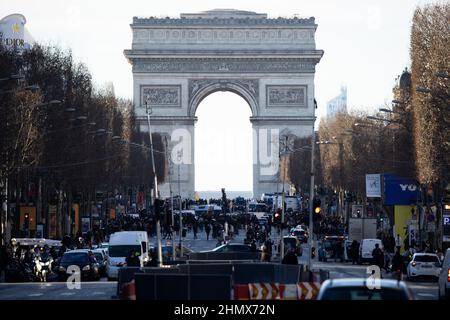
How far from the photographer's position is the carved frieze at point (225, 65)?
16012cm

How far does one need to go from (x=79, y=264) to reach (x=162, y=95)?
10558cm

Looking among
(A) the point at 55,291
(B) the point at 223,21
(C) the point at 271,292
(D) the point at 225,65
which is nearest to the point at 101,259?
(A) the point at 55,291

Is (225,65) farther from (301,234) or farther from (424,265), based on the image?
(424,265)

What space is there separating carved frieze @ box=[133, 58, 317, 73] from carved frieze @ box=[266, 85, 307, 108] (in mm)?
1873

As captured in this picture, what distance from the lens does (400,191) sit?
7912cm

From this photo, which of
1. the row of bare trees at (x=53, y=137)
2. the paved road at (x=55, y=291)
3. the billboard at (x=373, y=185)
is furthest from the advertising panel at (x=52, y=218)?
the paved road at (x=55, y=291)

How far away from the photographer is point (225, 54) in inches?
6255

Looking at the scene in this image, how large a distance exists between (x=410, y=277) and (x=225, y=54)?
105 meters

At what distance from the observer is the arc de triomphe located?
159 meters

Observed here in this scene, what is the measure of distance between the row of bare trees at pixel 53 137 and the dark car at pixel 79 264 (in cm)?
676
